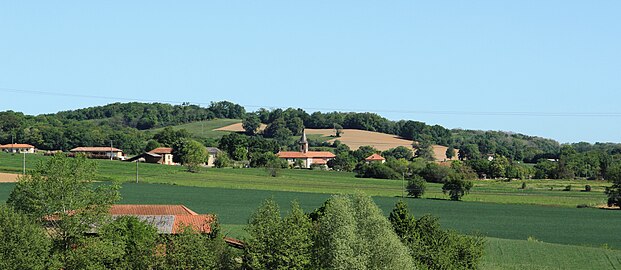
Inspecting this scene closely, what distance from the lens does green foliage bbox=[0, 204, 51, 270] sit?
48062mm

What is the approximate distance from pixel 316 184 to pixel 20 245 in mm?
85365

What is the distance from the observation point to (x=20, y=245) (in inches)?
1908

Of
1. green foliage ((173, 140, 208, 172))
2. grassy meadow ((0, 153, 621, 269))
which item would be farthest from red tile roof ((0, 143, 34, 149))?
grassy meadow ((0, 153, 621, 269))

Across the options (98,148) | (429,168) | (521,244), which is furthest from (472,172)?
(521,244)

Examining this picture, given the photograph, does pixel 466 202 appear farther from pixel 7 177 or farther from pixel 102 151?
pixel 102 151

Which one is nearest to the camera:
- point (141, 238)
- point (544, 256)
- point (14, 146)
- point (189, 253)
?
point (189, 253)

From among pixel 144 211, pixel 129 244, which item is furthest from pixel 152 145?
pixel 129 244

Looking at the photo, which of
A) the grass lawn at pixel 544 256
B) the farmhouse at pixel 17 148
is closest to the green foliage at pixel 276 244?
the grass lawn at pixel 544 256

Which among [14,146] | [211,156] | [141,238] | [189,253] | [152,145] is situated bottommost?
[189,253]

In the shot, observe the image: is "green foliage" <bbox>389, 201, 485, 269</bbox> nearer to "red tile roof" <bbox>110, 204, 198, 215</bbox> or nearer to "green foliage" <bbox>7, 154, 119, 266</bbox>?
"red tile roof" <bbox>110, 204, 198, 215</bbox>

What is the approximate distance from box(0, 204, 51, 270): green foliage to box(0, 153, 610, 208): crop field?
65631mm

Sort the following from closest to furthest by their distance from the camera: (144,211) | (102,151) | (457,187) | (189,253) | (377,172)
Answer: (189,253) < (144,211) < (457,187) < (377,172) < (102,151)

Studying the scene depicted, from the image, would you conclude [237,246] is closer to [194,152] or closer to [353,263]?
[353,263]

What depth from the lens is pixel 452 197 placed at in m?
120
